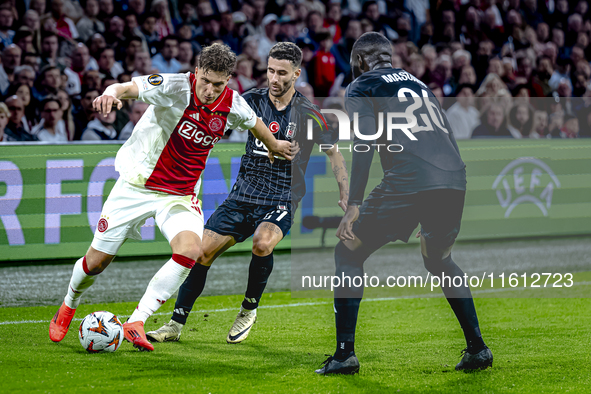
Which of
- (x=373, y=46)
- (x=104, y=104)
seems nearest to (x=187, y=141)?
(x=104, y=104)

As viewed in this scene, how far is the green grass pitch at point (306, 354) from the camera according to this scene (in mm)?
3842

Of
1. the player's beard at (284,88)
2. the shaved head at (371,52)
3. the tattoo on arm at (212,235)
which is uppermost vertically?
the shaved head at (371,52)

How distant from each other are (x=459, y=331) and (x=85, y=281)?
119 inches

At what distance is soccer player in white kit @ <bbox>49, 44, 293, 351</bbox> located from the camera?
4539 mm

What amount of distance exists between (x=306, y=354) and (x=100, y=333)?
142cm

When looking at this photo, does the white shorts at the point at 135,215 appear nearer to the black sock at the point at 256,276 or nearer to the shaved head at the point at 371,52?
the black sock at the point at 256,276

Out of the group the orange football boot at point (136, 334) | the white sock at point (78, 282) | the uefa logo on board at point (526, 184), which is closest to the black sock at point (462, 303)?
the orange football boot at point (136, 334)

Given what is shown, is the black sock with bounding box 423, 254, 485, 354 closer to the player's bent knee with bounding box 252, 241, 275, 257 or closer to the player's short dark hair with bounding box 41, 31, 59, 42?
the player's bent knee with bounding box 252, 241, 275, 257

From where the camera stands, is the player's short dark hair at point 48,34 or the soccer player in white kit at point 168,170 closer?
the soccer player in white kit at point 168,170

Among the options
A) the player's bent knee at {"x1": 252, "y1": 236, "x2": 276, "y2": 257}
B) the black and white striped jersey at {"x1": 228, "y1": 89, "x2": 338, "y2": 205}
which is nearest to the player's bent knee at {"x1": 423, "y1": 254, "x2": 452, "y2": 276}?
the player's bent knee at {"x1": 252, "y1": 236, "x2": 276, "y2": 257}

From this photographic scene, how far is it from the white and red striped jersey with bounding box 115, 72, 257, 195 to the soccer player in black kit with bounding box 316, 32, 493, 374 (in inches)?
42.6

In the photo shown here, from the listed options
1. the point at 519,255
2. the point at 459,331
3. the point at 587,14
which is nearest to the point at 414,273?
the point at 519,255

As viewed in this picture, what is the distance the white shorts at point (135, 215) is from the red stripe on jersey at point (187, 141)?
9 cm

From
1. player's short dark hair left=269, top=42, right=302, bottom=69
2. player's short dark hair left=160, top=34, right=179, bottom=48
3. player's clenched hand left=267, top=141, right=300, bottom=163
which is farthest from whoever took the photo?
player's short dark hair left=160, top=34, right=179, bottom=48
